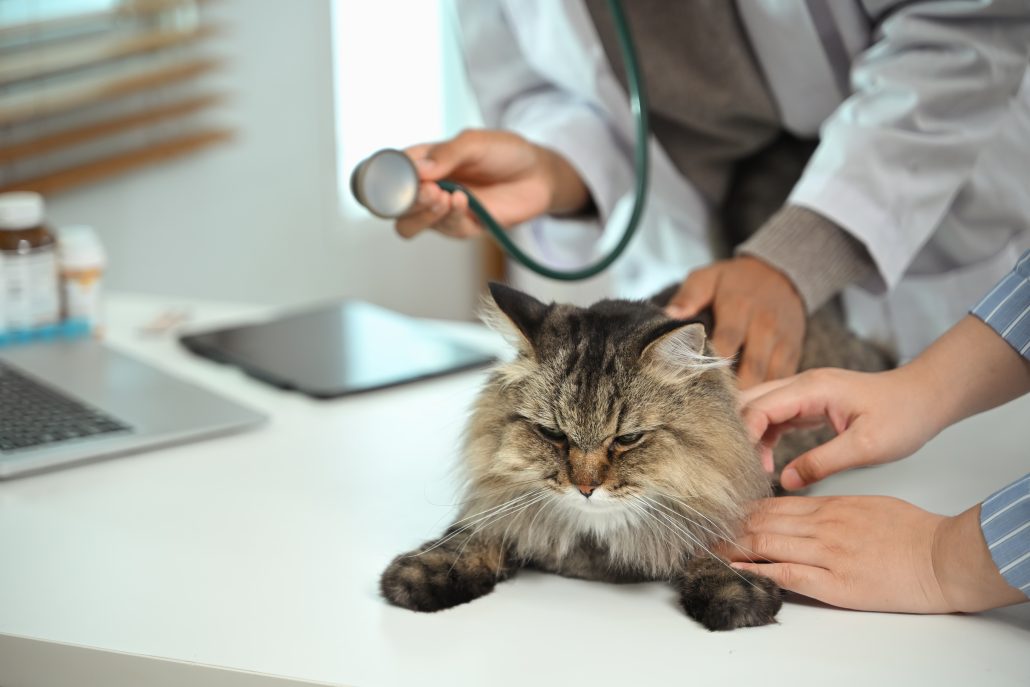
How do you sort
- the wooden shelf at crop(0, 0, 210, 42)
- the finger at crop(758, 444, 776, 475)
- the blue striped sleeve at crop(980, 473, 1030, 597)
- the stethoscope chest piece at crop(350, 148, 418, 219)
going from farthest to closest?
the wooden shelf at crop(0, 0, 210, 42) → the stethoscope chest piece at crop(350, 148, 418, 219) → the finger at crop(758, 444, 776, 475) → the blue striped sleeve at crop(980, 473, 1030, 597)

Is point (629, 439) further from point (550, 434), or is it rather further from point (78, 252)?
point (78, 252)

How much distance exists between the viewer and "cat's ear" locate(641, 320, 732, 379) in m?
0.98

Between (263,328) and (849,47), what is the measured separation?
1046 millimetres

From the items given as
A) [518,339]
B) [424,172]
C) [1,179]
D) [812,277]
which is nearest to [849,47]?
[812,277]

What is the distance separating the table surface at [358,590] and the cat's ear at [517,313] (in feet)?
0.75

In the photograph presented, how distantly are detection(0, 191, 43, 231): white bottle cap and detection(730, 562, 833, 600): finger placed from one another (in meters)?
1.24

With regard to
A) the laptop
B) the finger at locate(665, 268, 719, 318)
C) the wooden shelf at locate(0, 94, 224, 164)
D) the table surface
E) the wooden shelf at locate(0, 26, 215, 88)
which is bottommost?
the table surface

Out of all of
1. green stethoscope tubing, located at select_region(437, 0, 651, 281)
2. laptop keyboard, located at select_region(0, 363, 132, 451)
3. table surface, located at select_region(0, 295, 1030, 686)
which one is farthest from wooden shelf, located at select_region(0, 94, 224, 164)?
green stethoscope tubing, located at select_region(437, 0, 651, 281)

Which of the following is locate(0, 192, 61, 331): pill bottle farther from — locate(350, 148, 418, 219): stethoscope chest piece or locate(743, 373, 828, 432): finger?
locate(743, 373, 828, 432): finger

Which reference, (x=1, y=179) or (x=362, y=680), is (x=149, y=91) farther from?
(x=362, y=680)

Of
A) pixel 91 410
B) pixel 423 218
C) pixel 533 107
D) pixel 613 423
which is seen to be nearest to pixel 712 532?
pixel 613 423

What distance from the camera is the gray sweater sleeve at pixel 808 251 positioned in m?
1.32

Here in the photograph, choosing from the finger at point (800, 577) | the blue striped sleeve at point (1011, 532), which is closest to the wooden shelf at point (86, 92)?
the finger at point (800, 577)

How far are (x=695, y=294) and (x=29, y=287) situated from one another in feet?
3.50
